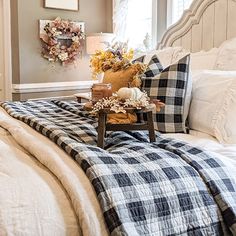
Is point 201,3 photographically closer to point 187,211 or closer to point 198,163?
point 198,163

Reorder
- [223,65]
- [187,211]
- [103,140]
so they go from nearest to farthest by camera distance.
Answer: [187,211], [103,140], [223,65]

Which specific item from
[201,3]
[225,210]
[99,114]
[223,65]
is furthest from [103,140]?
[201,3]

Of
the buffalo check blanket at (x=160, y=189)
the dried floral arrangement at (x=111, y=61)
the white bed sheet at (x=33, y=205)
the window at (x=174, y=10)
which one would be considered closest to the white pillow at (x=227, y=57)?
the dried floral arrangement at (x=111, y=61)

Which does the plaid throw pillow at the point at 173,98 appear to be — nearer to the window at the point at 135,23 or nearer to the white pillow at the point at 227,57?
the white pillow at the point at 227,57

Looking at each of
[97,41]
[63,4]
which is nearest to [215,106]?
[97,41]

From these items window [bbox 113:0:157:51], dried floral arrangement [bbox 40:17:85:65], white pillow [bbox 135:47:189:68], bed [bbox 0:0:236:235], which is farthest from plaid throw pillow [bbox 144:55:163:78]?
dried floral arrangement [bbox 40:17:85:65]

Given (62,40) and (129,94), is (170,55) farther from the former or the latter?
(62,40)

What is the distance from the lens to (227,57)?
2.57 metres

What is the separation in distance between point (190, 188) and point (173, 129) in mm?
837

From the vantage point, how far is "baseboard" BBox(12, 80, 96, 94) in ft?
14.7

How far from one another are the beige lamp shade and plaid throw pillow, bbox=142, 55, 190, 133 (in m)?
2.45

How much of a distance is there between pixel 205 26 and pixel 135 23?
1.60m

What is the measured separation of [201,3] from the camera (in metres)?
3.16

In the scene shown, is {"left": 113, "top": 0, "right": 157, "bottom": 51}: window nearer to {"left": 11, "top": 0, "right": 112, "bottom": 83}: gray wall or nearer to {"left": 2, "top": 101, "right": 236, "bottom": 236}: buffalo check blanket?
{"left": 11, "top": 0, "right": 112, "bottom": 83}: gray wall
